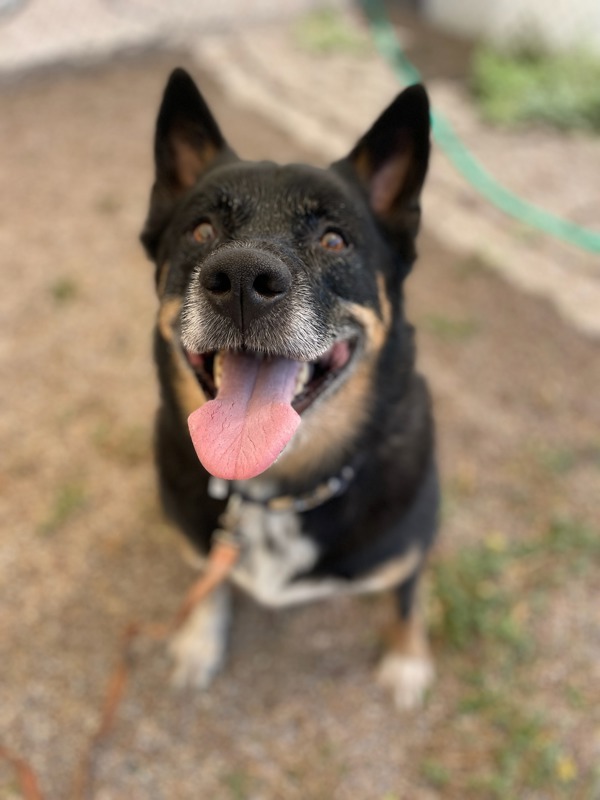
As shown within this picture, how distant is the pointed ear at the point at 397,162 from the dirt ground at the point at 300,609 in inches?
52.3

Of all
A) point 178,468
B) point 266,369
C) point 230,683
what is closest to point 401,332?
point 266,369

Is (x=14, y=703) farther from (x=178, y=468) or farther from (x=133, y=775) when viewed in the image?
(x=178, y=468)

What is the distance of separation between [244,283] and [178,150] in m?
0.65

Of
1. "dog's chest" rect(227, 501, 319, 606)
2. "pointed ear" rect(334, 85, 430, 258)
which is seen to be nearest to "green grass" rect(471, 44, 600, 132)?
"pointed ear" rect(334, 85, 430, 258)

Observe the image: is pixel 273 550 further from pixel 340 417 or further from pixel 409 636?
pixel 409 636

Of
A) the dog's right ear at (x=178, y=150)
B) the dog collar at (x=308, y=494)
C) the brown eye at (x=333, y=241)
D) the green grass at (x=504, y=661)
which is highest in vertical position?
the dog's right ear at (x=178, y=150)

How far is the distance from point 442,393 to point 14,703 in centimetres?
210

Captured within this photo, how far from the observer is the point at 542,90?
5098 millimetres

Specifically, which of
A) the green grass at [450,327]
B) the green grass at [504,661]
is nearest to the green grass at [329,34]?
the green grass at [450,327]

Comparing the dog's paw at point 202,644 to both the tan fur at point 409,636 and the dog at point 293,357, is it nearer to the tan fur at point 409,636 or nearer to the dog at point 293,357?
the dog at point 293,357

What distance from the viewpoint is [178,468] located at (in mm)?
1845

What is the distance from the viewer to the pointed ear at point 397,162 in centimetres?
156

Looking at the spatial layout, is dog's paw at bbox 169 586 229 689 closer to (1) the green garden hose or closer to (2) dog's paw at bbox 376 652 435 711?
(2) dog's paw at bbox 376 652 435 711

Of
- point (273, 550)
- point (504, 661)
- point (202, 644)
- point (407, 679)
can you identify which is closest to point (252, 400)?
point (273, 550)
